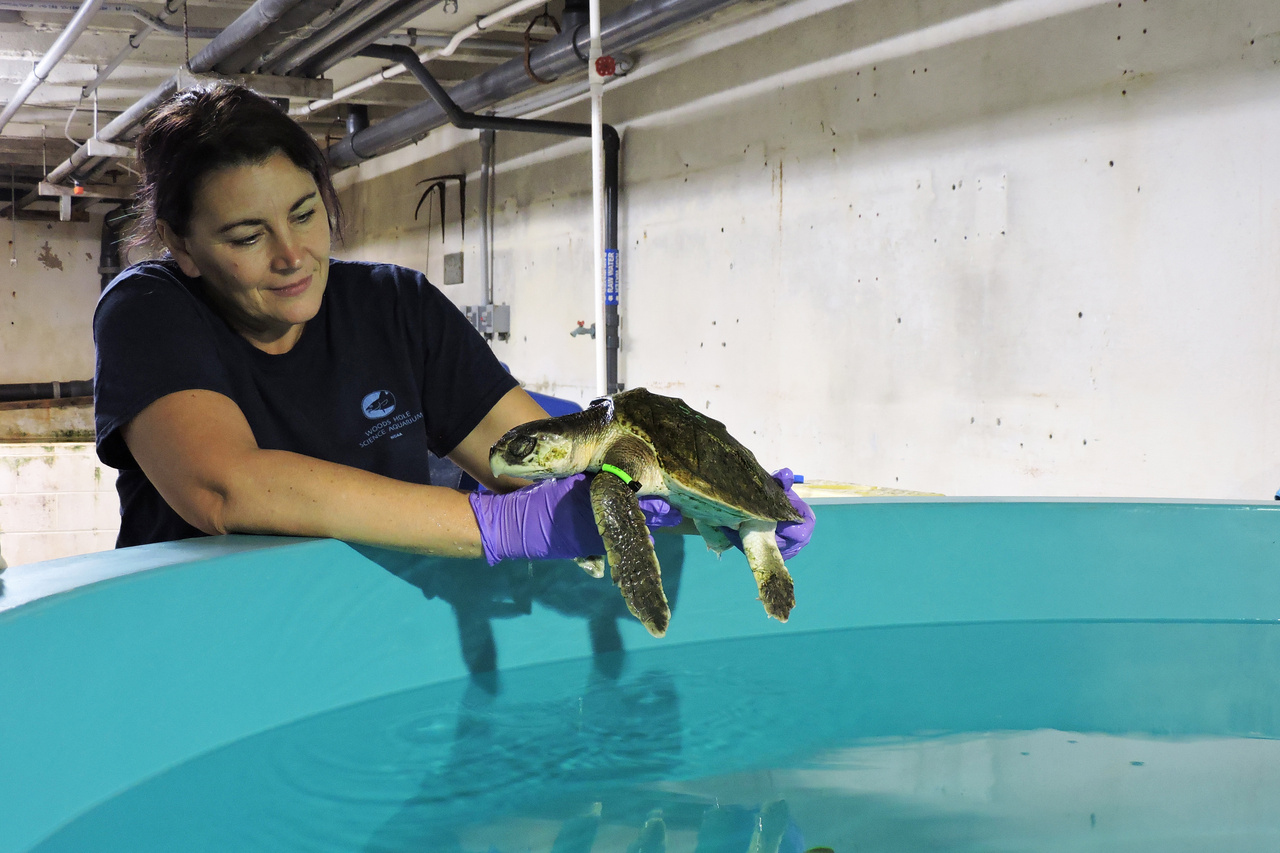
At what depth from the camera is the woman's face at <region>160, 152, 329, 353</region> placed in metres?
1.10

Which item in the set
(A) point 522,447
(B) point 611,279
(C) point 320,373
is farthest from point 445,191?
(A) point 522,447

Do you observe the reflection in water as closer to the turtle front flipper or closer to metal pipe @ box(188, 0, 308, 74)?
the turtle front flipper

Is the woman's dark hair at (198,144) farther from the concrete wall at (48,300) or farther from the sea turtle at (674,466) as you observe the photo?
the concrete wall at (48,300)

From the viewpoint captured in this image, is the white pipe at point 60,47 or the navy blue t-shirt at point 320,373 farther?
the white pipe at point 60,47

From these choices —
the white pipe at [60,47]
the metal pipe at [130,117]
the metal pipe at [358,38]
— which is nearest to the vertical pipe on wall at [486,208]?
the metal pipe at [358,38]

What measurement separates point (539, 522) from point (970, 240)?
2.38 m

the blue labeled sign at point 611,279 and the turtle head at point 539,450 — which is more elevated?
the blue labeled sign at point 611,279

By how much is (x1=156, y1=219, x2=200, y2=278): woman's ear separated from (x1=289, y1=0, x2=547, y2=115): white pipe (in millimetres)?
3023

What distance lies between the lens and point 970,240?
117 inches

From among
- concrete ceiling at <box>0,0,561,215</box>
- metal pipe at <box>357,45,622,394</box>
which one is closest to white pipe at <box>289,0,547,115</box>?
concrete ceiling at <box>0,0,561,215</box>

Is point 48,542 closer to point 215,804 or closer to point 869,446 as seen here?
point 869,446

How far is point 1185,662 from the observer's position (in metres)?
1.39

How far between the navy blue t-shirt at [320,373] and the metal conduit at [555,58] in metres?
2.16

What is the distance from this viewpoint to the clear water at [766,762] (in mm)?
894
